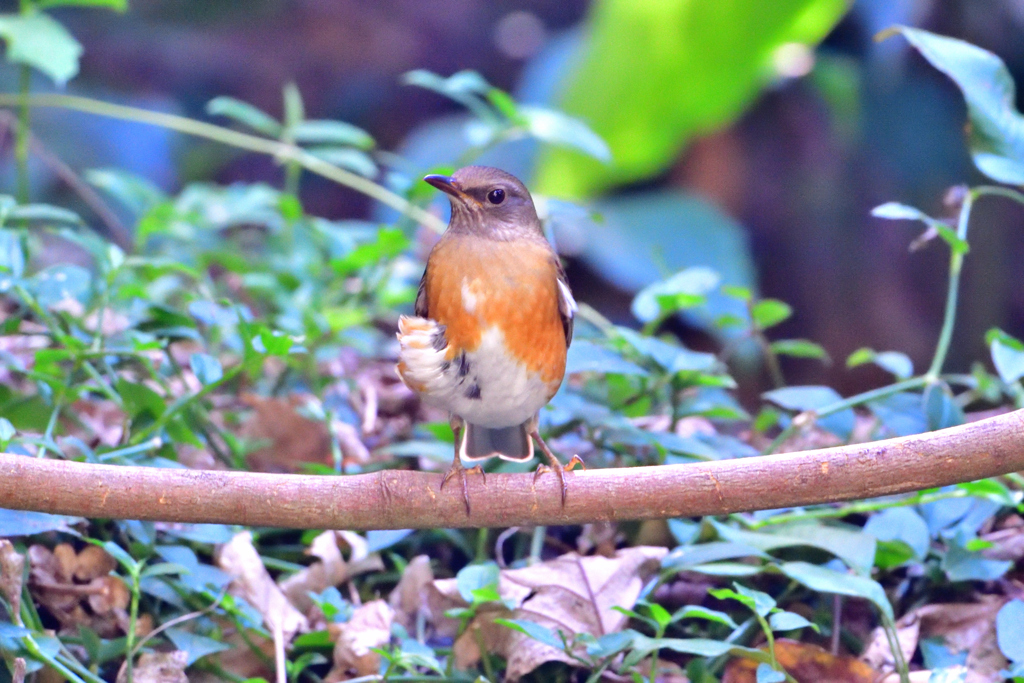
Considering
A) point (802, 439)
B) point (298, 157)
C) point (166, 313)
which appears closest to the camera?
point (166, 313)

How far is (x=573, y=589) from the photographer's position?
2270 millimetres

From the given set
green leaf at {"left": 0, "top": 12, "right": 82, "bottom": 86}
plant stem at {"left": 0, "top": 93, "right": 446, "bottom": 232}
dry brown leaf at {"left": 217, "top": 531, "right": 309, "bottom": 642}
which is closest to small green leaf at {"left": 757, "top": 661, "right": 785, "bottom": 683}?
dry brown leaf at {"left": 217, "top": 531, "right": 309, "bottom": 642}

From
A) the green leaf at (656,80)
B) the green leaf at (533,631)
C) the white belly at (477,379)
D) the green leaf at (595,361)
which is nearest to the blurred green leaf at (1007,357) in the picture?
the green leaf at (595,361)

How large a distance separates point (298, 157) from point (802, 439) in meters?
2.17

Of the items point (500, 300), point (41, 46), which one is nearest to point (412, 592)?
point (500, 300)

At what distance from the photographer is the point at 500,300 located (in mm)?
2328

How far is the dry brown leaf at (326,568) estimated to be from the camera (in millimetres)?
2377

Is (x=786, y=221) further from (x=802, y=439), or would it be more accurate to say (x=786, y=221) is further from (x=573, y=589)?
(x=573, y=589)

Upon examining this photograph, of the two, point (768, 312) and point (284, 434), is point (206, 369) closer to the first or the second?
point (284, 434)

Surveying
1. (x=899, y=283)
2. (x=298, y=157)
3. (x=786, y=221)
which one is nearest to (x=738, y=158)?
(x=786, y=221)

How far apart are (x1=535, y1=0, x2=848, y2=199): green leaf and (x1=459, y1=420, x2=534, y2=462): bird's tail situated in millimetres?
3701

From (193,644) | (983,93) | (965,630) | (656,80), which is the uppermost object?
(656,80)

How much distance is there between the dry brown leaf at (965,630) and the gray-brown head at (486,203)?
50.9 inches

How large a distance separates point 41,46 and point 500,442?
1932 millimetres
